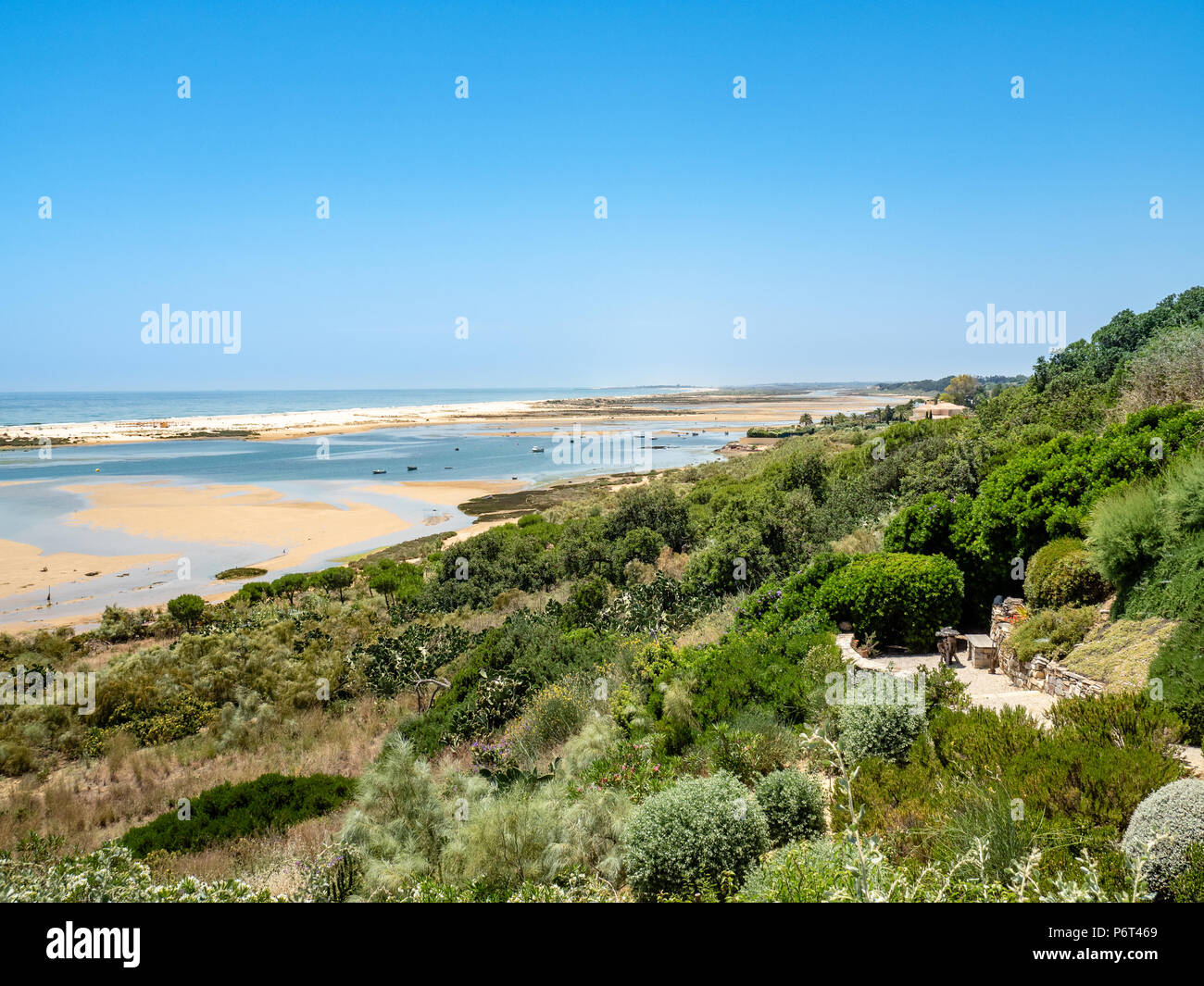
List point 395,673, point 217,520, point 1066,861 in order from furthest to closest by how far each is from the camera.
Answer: point 217,520
point 395,673
point 1066,861

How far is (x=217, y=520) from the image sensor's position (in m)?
36.0

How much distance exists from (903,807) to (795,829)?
807 mm

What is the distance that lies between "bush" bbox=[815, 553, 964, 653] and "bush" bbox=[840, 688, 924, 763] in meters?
4.17

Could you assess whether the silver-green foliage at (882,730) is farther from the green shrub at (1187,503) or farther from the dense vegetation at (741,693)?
the green shrub at (1187,503)

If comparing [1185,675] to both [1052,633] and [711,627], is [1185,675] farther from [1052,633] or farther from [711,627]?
[711,627]

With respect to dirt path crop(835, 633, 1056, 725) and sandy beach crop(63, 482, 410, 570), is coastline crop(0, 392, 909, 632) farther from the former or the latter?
dirt path crop(835, 633, 1056, 725)

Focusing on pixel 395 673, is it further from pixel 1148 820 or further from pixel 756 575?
pixel 1148 820

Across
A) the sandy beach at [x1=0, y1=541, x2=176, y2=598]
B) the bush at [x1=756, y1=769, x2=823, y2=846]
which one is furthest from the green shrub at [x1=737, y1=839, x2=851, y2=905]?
the sandy beach at [x1=0, y1=541, x2=176, y2=598]

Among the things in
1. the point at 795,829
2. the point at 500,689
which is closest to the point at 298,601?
the point at 500,689

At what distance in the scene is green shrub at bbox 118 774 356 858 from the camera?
7695 mm

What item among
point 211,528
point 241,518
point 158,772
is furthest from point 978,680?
point 241,518

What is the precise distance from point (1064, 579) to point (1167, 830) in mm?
7047
